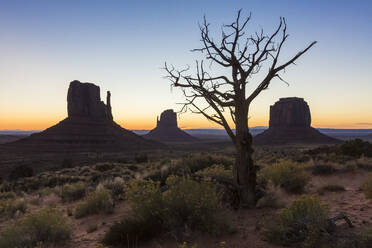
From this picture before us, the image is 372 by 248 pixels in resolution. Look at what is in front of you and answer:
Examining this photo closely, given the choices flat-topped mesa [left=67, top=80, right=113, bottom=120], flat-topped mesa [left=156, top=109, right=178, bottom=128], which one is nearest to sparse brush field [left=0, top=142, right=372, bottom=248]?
flat-topped mesa [left=67, top=80, right=113, bottom=120]

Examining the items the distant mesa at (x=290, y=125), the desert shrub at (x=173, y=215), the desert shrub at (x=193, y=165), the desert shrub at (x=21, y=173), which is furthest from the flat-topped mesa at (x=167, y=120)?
the desert shrub at (x=173, y=215)

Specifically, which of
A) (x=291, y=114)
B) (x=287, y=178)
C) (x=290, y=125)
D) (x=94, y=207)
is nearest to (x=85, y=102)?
(x=290, y=125)

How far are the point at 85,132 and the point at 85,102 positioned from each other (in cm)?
1706

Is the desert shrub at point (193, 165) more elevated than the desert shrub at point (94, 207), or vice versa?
the desert shrub at point (193, 165)

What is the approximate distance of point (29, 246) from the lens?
213 inches

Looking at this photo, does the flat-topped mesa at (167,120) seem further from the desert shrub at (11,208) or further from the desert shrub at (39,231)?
the desert shrub at (39,231)

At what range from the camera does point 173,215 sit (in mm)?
5555

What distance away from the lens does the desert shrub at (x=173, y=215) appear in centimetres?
537

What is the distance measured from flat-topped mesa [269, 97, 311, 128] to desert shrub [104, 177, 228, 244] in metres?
119

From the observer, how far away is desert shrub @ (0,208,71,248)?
553 centimetres

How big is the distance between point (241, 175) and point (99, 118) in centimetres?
8854

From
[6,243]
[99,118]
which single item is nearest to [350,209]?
[6,243]

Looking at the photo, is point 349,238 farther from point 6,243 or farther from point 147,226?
point 6,243

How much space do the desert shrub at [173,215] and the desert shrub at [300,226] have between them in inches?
41.8
